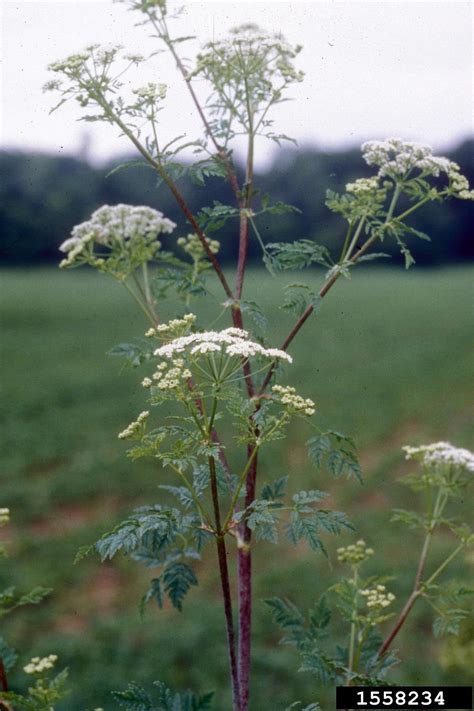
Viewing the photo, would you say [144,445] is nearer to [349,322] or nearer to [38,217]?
[349,322]

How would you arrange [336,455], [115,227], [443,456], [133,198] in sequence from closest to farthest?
[336,455] < [443,456] < [115,227] < [133,198]

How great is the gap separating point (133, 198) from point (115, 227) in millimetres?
50603

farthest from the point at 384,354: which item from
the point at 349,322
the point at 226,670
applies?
the point at 226,670

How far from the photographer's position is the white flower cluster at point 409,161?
10.2 feet

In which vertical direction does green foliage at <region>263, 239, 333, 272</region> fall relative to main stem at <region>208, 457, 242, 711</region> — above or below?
above

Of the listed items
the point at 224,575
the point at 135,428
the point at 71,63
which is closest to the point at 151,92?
the point at 71,63

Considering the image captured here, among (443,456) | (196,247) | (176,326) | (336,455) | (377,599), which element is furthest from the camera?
(196,247)

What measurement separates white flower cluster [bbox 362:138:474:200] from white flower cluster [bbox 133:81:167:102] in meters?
0.91

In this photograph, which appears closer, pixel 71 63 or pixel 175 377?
pixel 175 377

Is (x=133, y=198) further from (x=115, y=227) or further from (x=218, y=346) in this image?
(x=218, y=346)

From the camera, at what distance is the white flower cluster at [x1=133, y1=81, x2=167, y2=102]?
274 cm

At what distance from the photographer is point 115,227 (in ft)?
11.5

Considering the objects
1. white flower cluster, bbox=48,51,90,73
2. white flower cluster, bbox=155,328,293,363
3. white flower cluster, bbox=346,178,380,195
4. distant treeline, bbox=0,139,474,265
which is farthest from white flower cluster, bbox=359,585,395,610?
distant treeline, bbox=0,139,474,265

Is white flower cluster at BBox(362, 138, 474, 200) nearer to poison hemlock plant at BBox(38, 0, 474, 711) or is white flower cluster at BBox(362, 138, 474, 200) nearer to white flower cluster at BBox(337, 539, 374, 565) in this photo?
poison hemlock plant at BBox(38, 0, 474, 711)
